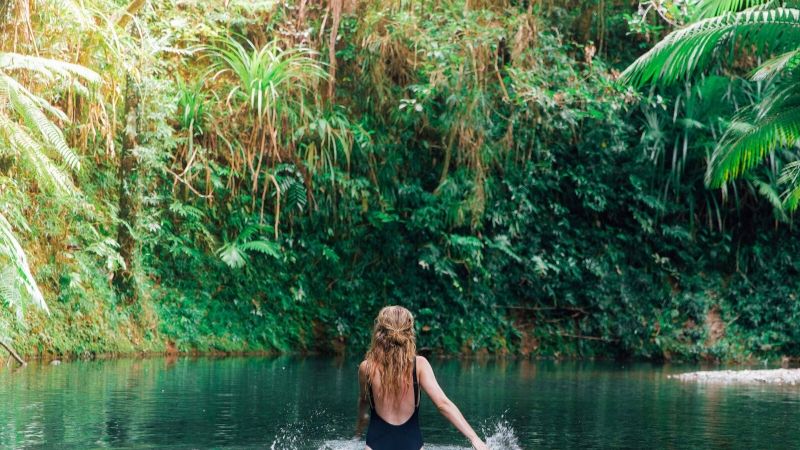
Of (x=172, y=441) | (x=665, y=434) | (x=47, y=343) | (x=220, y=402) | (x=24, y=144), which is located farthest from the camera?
(x=47, y=343)

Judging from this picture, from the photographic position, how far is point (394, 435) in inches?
224

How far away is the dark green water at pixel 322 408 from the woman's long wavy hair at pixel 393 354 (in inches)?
139

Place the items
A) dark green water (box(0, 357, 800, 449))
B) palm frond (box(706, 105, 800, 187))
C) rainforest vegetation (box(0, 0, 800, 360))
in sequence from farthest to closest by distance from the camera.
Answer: rainforest vegetation (box(0, 0, 800, 360)), palm frond (box(706, 105, 800, 187)), dark green water (box(0, 357, 800, 449))

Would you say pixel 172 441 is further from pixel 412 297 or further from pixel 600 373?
pixel 412 297

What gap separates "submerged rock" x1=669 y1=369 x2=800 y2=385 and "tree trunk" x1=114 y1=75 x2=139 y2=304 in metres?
10.2

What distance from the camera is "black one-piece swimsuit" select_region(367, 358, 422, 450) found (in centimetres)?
568

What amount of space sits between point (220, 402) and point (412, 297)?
1007 cm

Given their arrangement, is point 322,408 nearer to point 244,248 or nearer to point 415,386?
point 415,386

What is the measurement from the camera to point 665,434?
10.3 meters

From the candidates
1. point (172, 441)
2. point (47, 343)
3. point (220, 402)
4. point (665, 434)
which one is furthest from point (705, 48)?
point (47, 343)

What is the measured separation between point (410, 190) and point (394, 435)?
16.0 metres

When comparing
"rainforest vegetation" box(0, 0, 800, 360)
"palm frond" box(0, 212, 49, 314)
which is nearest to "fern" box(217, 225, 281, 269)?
"rainforest vegetation" box(0, 0, 800, 360)

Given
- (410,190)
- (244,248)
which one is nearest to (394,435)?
(244,248)

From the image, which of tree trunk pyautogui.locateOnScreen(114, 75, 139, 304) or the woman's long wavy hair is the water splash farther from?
tree trunk pyautogui.locateOnScreen(114, 75, 139, 304)
